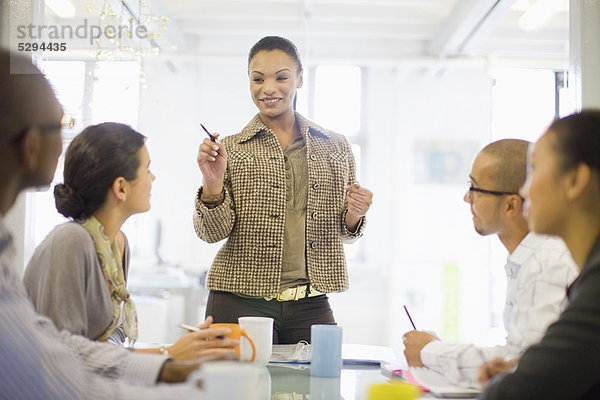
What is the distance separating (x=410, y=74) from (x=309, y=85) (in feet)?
3.80

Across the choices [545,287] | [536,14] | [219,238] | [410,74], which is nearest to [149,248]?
[410,74]

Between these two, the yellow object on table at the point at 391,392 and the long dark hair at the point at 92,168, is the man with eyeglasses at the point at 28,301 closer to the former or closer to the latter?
the yellow object on table at the point at 391,392

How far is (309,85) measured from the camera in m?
7.57

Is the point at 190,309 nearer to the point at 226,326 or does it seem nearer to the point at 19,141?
the point at 226,326

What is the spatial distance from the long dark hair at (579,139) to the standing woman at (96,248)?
736mm

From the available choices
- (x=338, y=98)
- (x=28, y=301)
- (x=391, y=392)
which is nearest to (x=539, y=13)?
(x=338, y=98)

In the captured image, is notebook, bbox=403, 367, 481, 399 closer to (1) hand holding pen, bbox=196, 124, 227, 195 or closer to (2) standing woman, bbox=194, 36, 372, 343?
(2) standing woman, bbox=194, 36, 372, 343

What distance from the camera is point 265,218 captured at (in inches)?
81.5

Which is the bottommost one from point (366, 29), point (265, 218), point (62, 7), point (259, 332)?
point (259, 332)

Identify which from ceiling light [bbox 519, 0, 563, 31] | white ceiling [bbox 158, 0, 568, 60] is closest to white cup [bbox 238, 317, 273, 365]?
white ceiling [bbox 158, 0, 568, 60]

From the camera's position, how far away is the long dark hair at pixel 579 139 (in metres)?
1.04

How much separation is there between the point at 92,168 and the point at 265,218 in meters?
0.72

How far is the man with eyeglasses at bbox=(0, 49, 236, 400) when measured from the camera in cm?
89

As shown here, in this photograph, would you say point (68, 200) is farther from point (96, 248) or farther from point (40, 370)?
point (40, 370)
